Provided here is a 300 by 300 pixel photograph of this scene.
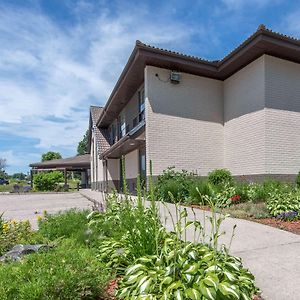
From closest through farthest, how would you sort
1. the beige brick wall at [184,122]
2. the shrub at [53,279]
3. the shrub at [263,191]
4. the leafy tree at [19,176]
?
the shrub at [53,279] → the shrub at [263,191] → the beige brick wall at [184,122] → the leafy tree at [19,176]

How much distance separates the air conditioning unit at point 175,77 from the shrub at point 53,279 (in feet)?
38.8

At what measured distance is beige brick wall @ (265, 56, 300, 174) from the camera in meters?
12.4

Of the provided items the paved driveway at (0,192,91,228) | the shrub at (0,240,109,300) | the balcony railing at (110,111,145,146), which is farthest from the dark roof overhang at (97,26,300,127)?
the shrub at (0,240,109,300)

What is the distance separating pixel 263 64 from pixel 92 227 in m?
10.2

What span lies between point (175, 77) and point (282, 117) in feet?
16.0

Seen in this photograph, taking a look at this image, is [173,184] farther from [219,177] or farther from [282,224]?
[282,224]

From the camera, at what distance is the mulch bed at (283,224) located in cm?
643

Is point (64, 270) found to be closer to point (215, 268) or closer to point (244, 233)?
point (215, 268)

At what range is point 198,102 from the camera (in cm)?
1487

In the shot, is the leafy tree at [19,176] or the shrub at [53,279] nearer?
the shrub at [53,279]

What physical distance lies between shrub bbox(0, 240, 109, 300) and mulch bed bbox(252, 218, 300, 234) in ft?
15.0

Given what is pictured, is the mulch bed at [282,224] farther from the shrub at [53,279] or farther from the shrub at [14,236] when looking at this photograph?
the shrub at [53,279]

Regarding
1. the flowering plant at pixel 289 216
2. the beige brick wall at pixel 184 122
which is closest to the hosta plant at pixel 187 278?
the flowering plant at pixel 289 216

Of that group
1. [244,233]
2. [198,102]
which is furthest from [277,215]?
[198,102]
